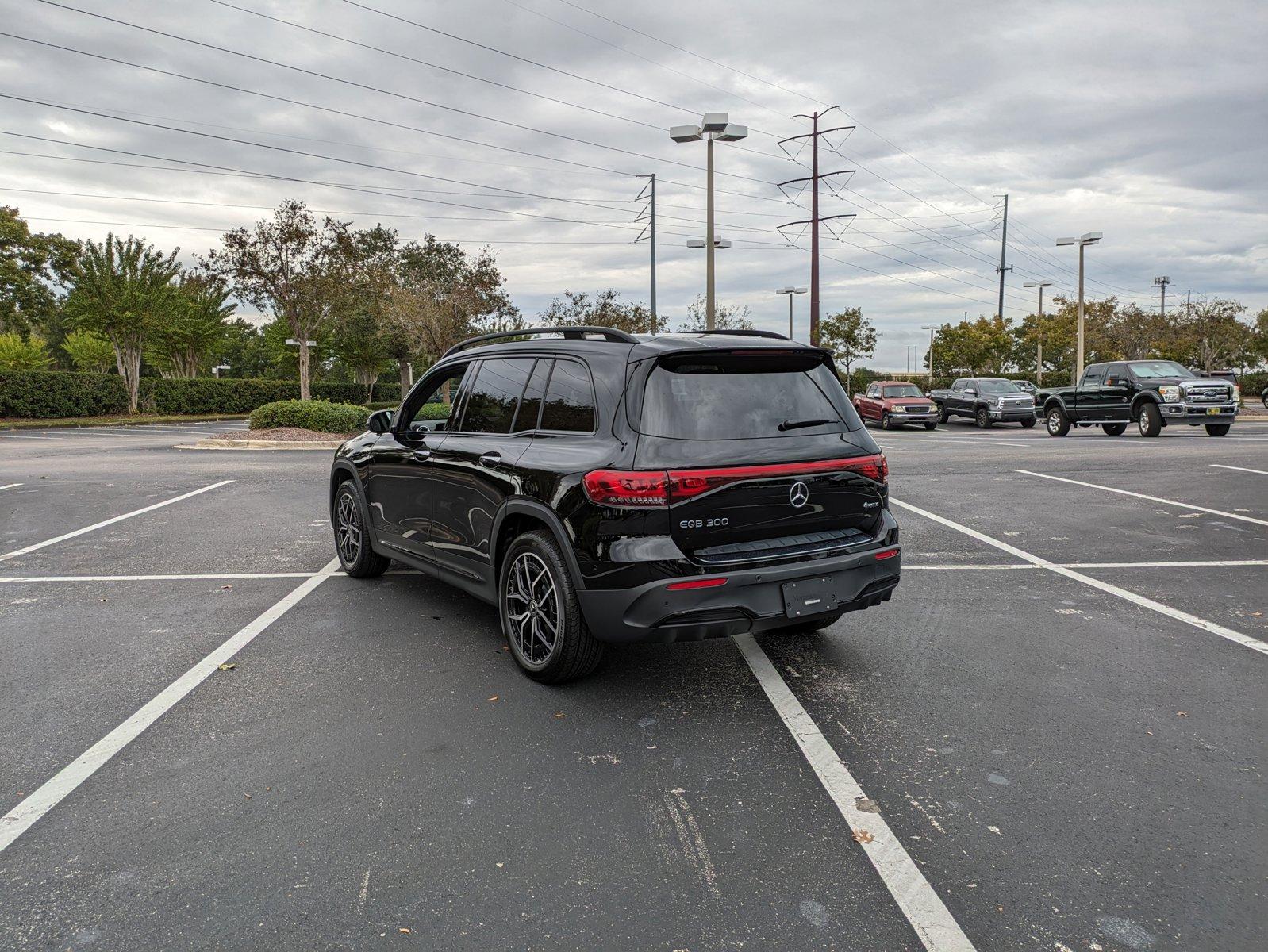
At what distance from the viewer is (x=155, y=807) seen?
127 inches

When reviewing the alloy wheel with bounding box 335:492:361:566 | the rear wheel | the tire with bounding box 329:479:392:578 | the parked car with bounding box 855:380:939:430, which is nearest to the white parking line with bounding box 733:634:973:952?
the tire with bounding box 329:479:392:578

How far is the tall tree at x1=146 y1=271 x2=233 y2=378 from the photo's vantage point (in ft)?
131

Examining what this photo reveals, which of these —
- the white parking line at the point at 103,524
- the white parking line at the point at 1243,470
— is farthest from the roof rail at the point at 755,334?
the white parking line at the point at 1243,470

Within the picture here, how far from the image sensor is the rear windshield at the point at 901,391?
3153 centimetres

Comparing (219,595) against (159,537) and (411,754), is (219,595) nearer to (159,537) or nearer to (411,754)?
(159,537)

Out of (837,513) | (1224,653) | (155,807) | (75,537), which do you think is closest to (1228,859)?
(837,513)

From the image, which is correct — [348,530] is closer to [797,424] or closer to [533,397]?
[533,397]

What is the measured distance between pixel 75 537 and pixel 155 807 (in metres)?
6.83

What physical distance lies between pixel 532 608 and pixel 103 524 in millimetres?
7371

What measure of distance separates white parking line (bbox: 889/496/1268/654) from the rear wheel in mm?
17268

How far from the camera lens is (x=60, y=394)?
35562mm

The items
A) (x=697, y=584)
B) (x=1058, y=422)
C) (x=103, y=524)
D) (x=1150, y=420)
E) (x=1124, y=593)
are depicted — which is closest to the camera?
(x=697, y=584)

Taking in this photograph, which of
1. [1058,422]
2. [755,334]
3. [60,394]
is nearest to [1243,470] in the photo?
[1058,422]

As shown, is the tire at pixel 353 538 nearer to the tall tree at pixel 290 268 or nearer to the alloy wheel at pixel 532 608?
the alloy wheel at pixel 532 608
